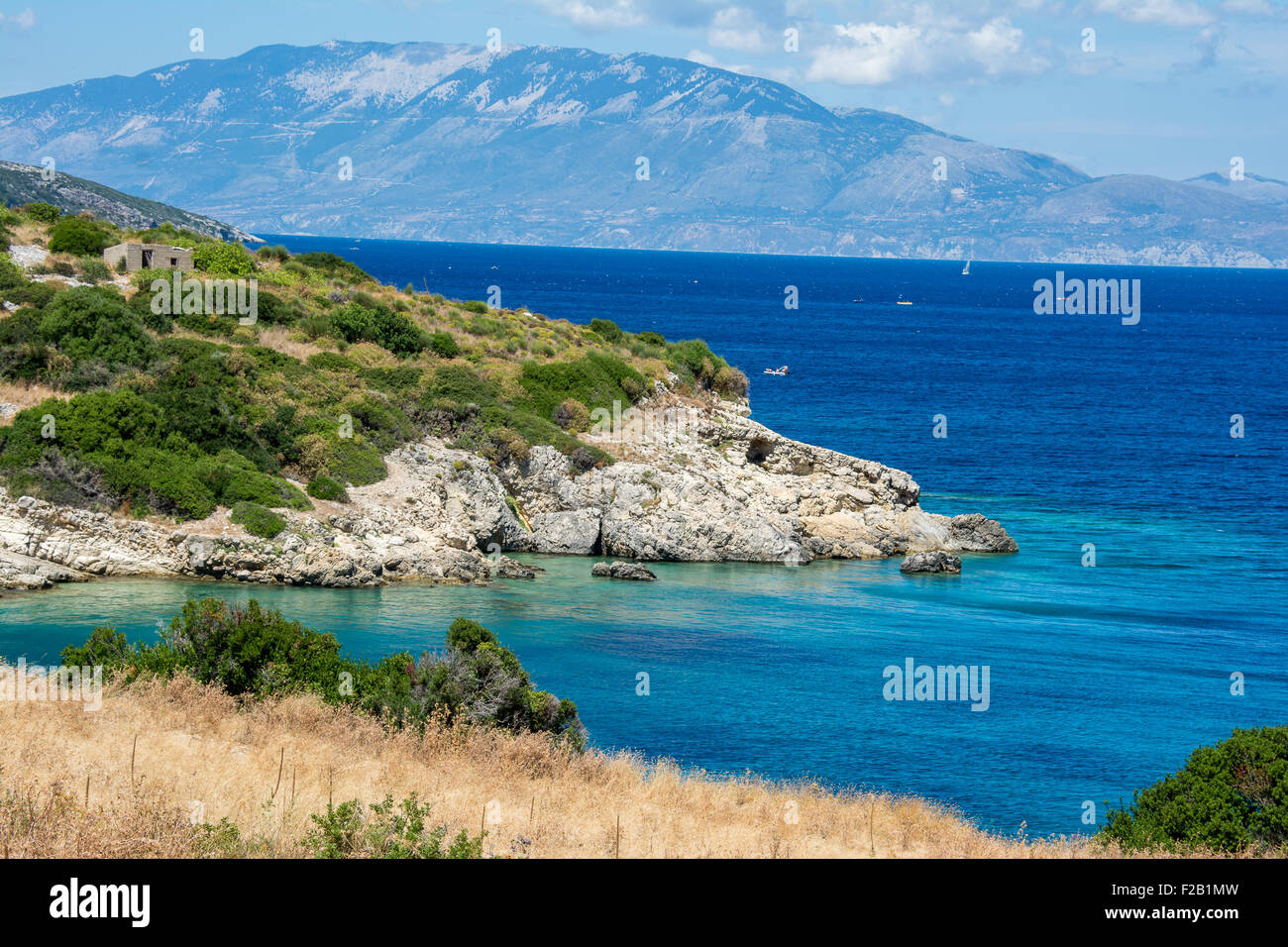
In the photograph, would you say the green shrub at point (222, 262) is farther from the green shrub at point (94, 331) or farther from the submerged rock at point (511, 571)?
the submerged rock at point (511, 571)

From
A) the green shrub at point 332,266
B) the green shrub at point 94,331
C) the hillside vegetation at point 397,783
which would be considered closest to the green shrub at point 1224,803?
the hillside vegetation at point 397,783

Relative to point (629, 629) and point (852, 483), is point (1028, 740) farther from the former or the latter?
point (852, 483)

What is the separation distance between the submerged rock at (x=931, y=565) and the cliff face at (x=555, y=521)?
2.58 metres

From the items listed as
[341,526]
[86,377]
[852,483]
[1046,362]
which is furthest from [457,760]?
[1046,362]

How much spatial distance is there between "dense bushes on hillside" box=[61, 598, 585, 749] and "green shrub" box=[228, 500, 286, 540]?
46.9ft

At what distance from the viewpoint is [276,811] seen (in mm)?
12852

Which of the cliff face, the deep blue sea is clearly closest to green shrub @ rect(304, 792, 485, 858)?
the deep blue sea

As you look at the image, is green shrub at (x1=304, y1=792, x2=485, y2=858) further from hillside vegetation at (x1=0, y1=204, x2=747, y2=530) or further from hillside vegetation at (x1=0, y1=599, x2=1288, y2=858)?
hillside vegetation at (x1=0, y1=204, x2=747, y2=530)

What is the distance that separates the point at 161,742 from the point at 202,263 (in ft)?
143

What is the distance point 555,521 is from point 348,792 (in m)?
29.3

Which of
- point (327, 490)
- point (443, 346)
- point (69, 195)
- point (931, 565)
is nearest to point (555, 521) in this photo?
point (327, 490)

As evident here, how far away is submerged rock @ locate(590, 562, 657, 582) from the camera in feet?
129

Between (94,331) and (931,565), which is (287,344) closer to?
(94,331)

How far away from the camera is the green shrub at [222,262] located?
54156 millimetres
